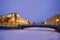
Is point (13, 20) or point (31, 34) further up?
point (13, 20)

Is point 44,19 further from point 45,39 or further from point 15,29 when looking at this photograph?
point 15,29

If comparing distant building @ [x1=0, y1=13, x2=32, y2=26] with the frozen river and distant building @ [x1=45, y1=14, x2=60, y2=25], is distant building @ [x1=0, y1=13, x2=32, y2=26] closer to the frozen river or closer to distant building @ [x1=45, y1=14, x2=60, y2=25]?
the frozen river

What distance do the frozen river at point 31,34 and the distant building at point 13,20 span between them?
3.7 inches

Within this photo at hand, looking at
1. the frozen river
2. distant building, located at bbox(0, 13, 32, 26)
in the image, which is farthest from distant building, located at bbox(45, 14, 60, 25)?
distant building, located at bbox(0, 13, 32, 26)

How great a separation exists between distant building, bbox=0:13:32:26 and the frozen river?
0.09m

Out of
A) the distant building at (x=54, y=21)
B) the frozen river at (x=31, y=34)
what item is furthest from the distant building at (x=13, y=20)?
the distant building at (x=54, y=21)

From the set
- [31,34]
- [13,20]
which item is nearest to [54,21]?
[31,34]

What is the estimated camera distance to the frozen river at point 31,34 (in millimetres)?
1941

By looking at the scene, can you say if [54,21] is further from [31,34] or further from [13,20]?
[13,20]

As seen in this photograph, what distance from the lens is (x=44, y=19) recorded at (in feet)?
6.59

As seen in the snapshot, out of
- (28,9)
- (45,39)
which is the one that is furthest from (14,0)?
(45,39)

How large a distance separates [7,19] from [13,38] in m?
0.27

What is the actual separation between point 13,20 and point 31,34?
0.31 m

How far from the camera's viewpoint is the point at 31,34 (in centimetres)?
196
